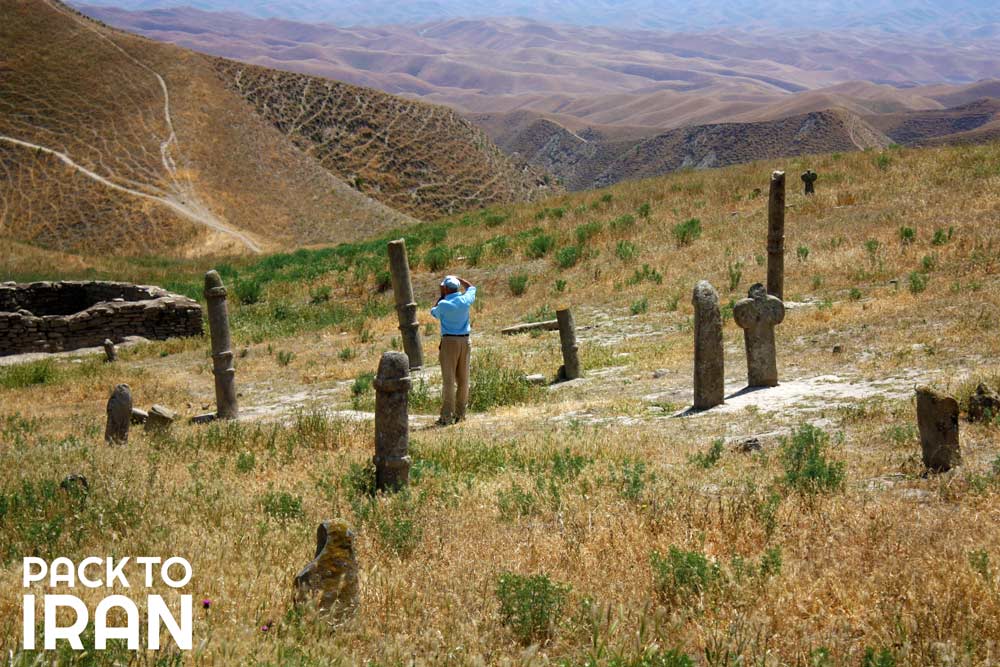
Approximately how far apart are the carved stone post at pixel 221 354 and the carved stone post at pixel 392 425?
19.1ft

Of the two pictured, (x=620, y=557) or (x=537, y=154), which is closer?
(x=620, y=557)

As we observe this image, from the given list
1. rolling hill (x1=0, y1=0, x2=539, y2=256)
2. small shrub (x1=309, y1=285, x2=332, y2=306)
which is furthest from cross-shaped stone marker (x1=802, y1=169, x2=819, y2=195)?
rolling hill (x1=0, y1=0, x2=539, y2=256)

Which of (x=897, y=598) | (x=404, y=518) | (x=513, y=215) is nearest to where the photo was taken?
(x=897, y=598)

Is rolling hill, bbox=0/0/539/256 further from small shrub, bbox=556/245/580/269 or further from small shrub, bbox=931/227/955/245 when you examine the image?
small shrub, bbox=931/227/955/245

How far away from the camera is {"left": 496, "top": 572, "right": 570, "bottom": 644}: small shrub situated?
4.54 meters

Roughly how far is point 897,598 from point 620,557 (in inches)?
62.1

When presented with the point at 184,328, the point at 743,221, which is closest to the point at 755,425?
the point at 743,221

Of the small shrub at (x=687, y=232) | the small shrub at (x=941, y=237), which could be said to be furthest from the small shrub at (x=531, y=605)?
the small shrub at (x=687, y=232)

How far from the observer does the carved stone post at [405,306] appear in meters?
14.5

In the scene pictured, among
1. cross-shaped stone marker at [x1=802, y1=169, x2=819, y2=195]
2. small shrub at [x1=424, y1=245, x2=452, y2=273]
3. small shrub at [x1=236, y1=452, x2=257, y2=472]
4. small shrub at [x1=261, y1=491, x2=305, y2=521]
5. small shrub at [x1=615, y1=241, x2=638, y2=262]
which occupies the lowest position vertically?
small shrub at [x1=236, y1=452, x2=257, y2=472]

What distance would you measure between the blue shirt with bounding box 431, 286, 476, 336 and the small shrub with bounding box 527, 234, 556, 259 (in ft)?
40.3

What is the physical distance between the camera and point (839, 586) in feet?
15.2

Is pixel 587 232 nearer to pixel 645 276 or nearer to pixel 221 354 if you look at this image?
pixel 645 276

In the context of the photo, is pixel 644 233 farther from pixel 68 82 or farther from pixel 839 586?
pixel 68 82
